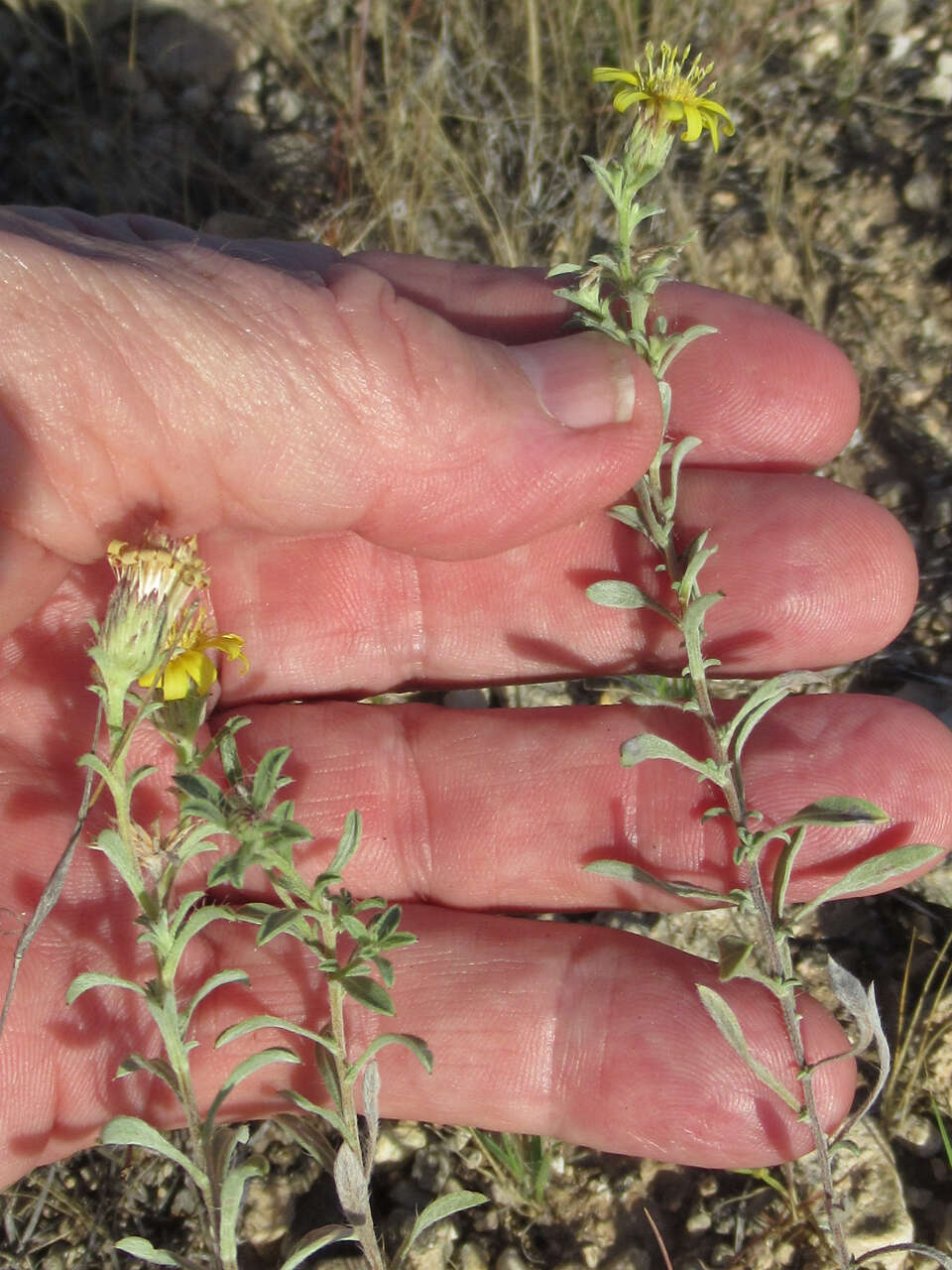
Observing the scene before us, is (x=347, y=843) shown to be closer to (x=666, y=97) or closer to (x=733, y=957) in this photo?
(x=733, y=957)

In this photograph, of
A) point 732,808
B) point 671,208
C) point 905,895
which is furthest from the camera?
point 671,208

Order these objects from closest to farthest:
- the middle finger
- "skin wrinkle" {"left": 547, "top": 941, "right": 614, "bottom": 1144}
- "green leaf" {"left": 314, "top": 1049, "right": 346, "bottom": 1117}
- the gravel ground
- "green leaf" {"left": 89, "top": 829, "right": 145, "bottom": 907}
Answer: "green leaf" {"left": 89, "top": 829, "right": 145, "bottom": 907} → "green leaf" {"left": 314, "top": 1049, "right": 346, "bottom": 1117} → "skin wrinkle" {"left": 547, "top": 941, "right": 614, "bottom": 1144} → the middle finger → the gravel ground

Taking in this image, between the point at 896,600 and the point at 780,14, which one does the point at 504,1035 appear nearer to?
the point at 896,600

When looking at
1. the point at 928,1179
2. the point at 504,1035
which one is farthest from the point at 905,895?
the point at 504,1035

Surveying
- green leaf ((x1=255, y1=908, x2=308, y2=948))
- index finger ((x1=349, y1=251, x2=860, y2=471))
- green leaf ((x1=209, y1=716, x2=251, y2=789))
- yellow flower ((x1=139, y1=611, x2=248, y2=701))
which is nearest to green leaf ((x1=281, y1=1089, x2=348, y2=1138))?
green leaf ((x1=255, y1=908, x2=308, y2=948))

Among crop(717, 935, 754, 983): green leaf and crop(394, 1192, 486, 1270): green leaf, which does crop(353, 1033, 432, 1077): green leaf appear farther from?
crop(717, 935, 754, 983): green leaf

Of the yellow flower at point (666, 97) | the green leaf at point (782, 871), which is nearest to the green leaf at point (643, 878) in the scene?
the green leaf at point (782, 871)

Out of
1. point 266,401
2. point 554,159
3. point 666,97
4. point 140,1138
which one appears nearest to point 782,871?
point 140,1138
